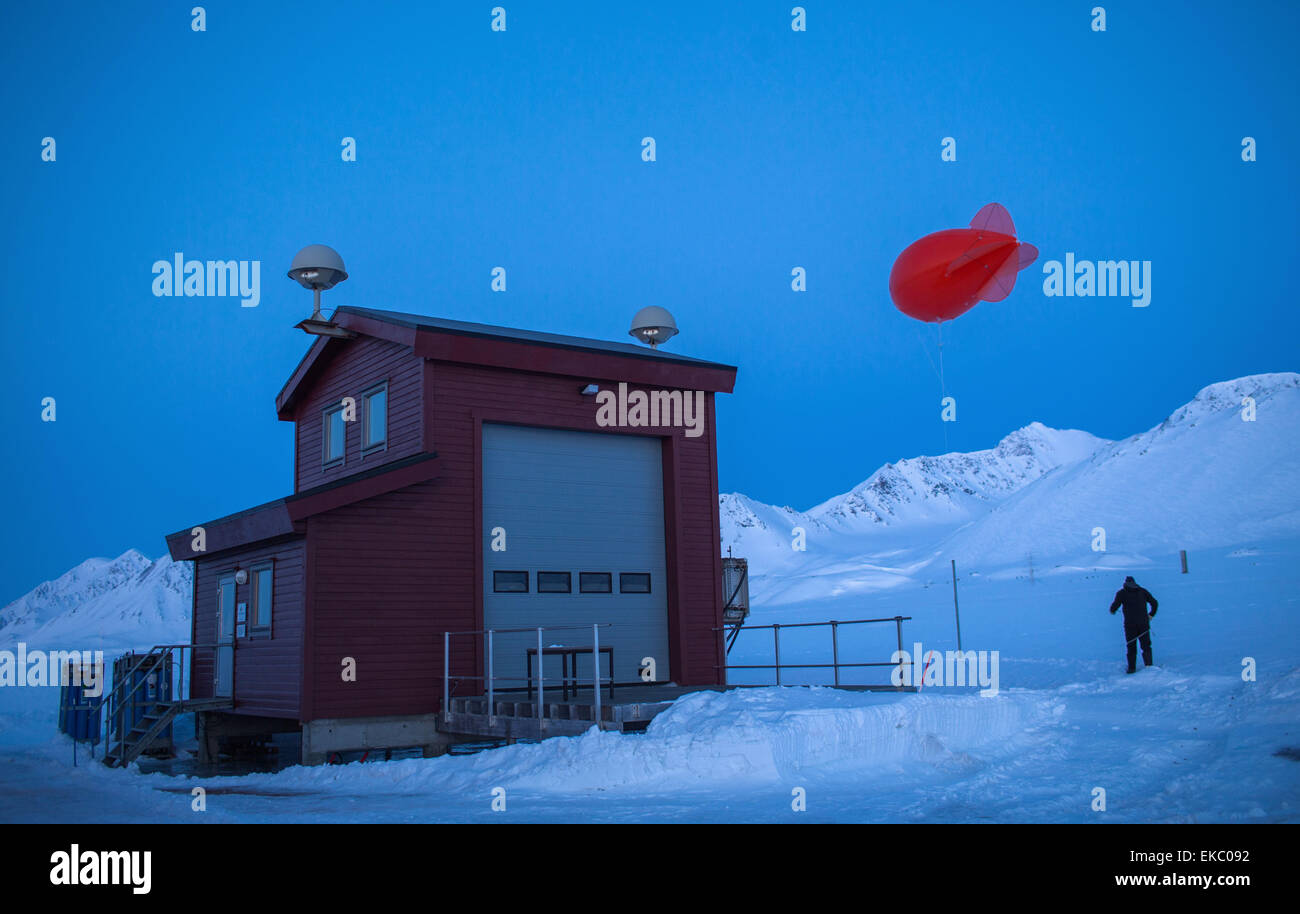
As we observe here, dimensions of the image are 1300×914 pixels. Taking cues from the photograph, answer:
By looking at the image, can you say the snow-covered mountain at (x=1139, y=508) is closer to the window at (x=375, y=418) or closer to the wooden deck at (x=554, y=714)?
the wooden deck at (x=554, y=714)

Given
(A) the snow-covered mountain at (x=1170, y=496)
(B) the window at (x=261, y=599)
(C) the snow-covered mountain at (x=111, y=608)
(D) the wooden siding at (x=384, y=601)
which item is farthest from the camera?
(C) the snow-covered mountain at (x=111, y=608)

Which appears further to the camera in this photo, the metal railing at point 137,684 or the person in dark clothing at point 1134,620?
the person in dark clothing at point 1134,620

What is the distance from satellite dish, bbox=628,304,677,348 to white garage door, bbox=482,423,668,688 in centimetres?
269

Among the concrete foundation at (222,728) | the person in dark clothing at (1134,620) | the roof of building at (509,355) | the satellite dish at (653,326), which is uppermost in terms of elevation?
the satellite dish at (653,326)

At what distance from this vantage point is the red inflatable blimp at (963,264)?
14.7 m

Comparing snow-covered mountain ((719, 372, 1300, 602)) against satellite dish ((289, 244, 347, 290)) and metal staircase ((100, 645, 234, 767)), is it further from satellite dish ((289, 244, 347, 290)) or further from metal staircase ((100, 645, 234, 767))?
metal staircase ((100, 645, 234, 767))

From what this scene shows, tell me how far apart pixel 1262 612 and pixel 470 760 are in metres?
23.2

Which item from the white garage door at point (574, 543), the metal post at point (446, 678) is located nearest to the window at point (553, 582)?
the white garage door at point (574, 543)

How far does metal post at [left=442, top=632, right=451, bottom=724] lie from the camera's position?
52.6 ft

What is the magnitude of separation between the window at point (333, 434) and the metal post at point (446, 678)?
4.87 m

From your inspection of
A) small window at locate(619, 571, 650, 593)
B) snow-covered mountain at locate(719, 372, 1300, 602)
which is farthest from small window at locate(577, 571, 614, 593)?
snow-covered mountain at locate(719, 372, 1300, 602)

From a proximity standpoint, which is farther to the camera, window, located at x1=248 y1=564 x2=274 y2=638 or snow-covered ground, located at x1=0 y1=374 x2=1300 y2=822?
window, located at x1=248 y1=564 x2=274 y2=638
